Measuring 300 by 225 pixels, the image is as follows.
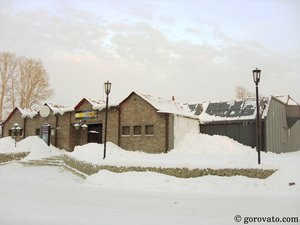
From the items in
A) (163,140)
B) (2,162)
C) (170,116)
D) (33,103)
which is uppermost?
(33,103)

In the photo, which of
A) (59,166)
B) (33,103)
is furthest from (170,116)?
(33,103)

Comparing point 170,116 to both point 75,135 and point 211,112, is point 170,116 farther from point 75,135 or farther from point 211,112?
point 75,135

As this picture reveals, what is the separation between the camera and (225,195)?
1170 centimetres

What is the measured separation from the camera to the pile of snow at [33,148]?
27.4 m

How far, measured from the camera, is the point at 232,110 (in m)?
27.2

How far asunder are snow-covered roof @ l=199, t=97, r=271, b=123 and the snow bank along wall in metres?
1.53

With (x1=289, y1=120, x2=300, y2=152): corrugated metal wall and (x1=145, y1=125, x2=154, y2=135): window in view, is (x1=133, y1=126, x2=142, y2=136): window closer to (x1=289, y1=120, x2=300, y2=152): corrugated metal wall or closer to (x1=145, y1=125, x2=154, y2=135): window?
(x1=145, y1=125, x2=154, y2=135): window

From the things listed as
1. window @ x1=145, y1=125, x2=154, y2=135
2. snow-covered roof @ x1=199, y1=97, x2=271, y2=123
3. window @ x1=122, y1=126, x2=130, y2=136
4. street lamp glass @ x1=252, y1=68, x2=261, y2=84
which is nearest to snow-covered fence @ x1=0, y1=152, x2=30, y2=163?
window @ x1=122, y1=126, x2=130, y2=136

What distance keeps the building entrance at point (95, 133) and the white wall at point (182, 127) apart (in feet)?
25.6

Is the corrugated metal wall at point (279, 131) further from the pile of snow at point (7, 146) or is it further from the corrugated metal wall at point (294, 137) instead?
the pile of snow at point (7, 146)

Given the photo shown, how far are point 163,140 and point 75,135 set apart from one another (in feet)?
33.8

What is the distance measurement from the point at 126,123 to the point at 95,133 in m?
5.07

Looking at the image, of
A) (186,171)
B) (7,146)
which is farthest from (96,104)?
(186,171)

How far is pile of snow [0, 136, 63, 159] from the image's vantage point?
2743 cm
